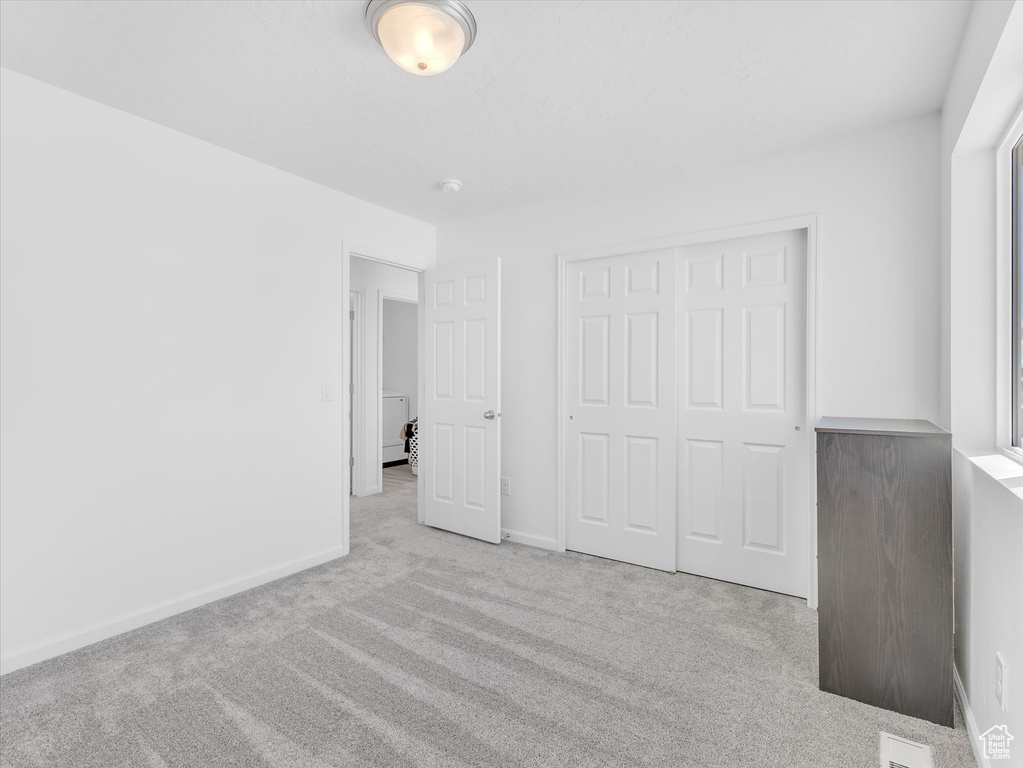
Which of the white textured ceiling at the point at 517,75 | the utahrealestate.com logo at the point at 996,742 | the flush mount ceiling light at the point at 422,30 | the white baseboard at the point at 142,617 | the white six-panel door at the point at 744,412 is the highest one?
the white textured ceiling at the point at 517,75

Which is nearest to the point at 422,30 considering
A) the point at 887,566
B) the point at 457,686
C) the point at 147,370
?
the point at 147,370

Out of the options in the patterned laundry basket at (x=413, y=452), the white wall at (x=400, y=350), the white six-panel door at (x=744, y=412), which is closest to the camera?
the white six-panel door at (x=744, y=412)

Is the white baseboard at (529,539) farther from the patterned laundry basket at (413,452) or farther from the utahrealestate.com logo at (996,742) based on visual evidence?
the patterned laundry basket at (413,452)

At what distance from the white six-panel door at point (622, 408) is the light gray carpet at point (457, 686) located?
47 cm

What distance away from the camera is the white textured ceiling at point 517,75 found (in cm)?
170

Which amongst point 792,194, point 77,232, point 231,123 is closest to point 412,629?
point 77,232

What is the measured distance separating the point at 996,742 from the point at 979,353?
4.14 ft

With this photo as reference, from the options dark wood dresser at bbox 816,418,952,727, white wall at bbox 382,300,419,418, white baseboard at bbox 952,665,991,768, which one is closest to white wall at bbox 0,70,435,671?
dark wood dresser at bbox 816,418,952,727

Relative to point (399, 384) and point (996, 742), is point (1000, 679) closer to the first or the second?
point (996, 742)

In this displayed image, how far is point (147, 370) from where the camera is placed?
7.93ft

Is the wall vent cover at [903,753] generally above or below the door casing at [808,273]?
below

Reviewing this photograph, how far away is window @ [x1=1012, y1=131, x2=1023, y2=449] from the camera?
5.43 ft

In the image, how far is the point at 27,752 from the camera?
160 centimetres

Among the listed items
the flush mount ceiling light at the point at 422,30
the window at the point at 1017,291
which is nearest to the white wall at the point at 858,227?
the window at the point at 1017,291
